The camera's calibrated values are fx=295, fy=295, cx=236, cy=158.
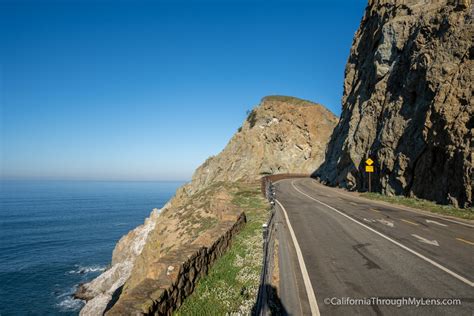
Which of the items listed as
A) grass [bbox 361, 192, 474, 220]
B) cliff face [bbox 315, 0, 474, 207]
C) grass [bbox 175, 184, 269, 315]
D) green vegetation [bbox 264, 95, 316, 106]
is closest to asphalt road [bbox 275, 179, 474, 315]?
grass [bbox 175, 184, 269, 315]

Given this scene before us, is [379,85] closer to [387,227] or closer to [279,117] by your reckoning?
[387,227]

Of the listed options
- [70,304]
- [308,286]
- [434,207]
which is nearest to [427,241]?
[308,286]

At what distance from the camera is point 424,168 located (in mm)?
23438

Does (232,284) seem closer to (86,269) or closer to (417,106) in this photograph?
(417,106)

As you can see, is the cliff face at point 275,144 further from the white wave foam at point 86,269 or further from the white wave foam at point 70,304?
the white wave foam at point 70,304

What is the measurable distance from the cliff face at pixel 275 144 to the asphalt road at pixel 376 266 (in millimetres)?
48597

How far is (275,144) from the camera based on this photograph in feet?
235

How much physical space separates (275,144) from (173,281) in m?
66.1

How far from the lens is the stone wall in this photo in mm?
5480

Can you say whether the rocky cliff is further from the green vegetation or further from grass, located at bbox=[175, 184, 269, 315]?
grass, located at bbox=[175, 184, 269, 315]

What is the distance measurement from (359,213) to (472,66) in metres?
14.1

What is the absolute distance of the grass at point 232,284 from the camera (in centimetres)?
652

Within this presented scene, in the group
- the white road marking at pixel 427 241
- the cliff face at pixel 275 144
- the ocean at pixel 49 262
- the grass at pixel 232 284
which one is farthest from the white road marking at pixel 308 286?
the cliff face at pixel 275 144

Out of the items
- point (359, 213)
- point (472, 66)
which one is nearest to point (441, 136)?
point (472, 66)
